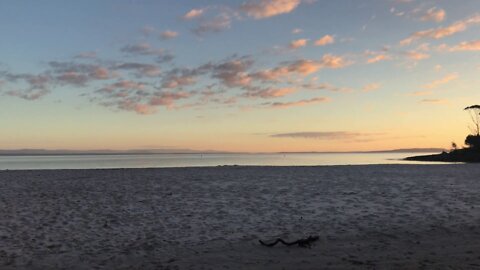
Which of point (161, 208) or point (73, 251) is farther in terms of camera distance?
point (161, 208)

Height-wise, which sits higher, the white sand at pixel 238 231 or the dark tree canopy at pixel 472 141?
the dark tree canopy at pixel 472 141

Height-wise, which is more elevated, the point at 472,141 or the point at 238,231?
the point at 472,141

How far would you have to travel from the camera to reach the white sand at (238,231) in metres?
13.9

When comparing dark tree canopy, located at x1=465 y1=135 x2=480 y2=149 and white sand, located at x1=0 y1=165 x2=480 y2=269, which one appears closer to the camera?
white sand, located at x1=0 y1=165 x2=480 y2=269

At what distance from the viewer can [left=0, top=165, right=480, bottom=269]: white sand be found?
1392cm

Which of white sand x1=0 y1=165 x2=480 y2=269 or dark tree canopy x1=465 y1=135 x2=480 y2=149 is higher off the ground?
dark tree canopy x1=465 y1=135 x2=480 y2=149

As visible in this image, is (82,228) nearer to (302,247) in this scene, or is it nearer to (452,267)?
(302,247)

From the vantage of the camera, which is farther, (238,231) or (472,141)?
(472,141)

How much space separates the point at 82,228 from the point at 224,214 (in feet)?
25.2

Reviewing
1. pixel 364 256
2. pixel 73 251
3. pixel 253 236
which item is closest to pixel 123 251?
pixel 73 251

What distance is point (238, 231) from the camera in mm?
19359

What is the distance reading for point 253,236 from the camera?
59.9 feet

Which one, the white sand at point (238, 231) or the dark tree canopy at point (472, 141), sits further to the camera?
the dark tree canopy at point (472, 141)

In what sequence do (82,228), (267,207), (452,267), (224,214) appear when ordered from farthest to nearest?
(267,207), (224,214), (82,228), (452,267)
